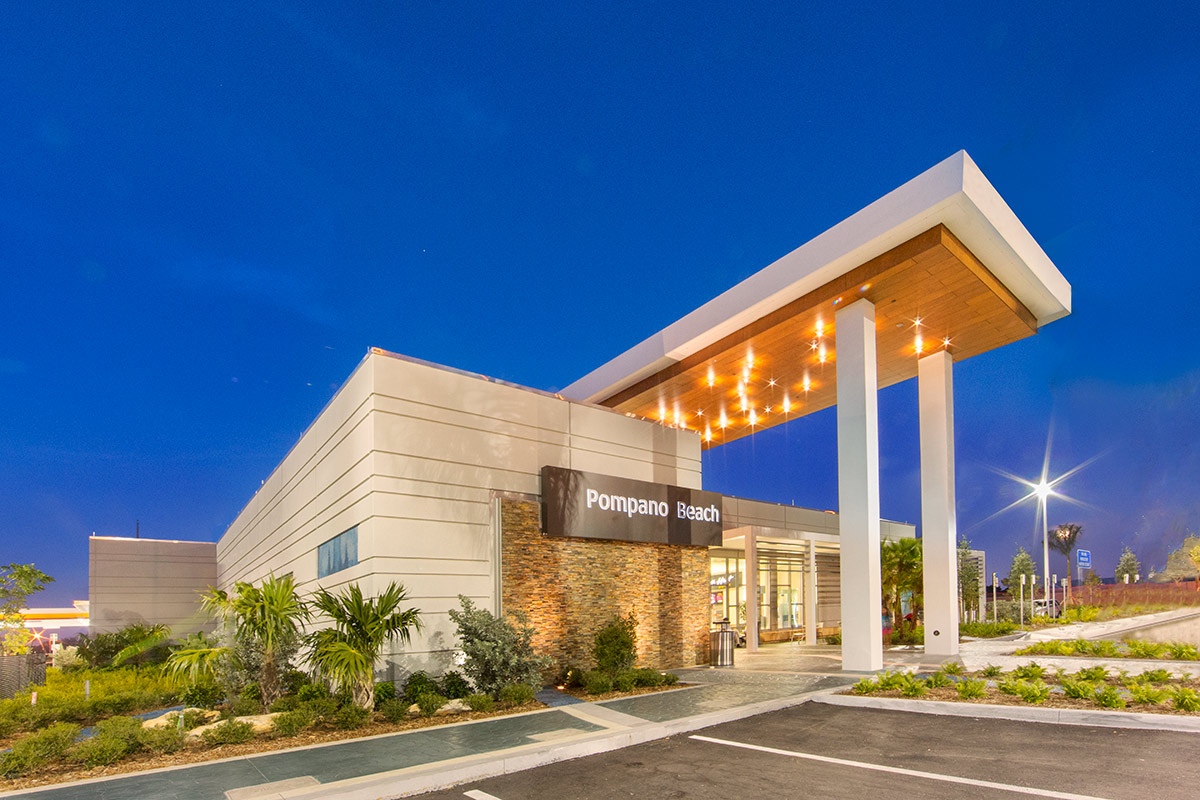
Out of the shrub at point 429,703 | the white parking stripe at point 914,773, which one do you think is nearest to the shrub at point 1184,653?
the white parking stripe at point 914,773

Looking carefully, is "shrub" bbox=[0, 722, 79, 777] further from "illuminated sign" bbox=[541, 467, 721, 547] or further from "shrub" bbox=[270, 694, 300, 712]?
"illuminated sign" bbox=[541, 467, 721, 547]

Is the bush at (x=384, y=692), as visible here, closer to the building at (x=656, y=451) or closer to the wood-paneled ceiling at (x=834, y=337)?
the building at (x=656, y=451)

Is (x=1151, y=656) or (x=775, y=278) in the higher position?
(x=775, y=278)

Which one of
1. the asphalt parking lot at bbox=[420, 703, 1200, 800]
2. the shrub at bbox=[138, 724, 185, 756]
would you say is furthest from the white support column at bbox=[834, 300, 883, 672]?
the shrub at bbox=[138, 724, 185, 756]

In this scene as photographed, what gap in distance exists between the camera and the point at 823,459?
194750 millimetres

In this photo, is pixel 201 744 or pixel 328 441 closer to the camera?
pixel 201 744

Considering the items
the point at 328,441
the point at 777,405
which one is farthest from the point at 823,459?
the point at 328,441

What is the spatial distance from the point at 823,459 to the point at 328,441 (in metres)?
192

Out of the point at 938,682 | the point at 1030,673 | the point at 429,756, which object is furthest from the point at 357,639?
the point at 1030,673

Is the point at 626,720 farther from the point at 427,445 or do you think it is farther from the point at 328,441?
the point at 328,441

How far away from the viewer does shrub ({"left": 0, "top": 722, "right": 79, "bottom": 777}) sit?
7996 millimetres

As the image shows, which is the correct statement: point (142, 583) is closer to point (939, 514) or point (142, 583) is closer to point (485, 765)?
point (485, 765)

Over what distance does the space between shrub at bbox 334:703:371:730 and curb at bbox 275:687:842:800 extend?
2.84m

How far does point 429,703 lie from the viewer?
36.9ft
